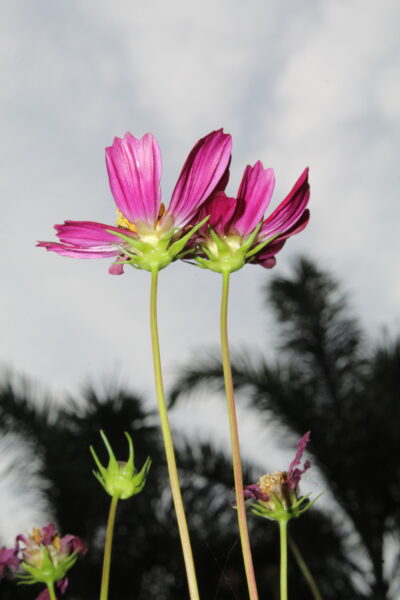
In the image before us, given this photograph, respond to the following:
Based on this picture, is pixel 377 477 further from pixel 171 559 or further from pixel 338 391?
pixel 171 559

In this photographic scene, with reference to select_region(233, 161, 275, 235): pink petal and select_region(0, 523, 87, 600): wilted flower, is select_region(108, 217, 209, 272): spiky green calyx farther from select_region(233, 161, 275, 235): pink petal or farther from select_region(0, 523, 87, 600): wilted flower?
select_region(0, 523, 87, 600): wilted flower

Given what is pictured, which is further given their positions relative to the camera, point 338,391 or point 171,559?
point 338,391

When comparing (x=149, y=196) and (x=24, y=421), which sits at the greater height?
(x=149, y=196)

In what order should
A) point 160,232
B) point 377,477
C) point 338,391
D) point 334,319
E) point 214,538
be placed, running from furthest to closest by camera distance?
point 334,319 → point 338,391 → point 377,477 → point 214,538 → point 160,232

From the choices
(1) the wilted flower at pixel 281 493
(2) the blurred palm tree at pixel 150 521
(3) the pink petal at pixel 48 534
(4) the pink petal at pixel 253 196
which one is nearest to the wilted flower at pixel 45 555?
(3) the pink petal at pixel 48 534

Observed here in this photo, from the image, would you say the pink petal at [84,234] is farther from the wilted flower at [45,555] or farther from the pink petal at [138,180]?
the wilted flower at [45,555]

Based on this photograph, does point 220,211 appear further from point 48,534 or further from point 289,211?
point 48,534

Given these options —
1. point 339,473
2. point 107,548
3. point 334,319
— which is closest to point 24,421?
point 339,473
